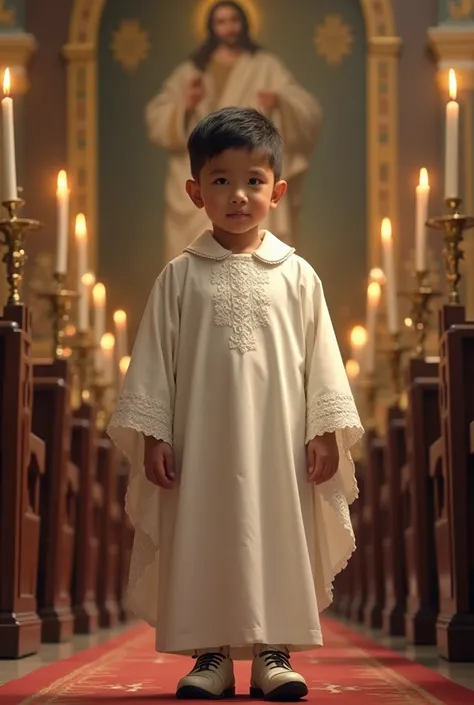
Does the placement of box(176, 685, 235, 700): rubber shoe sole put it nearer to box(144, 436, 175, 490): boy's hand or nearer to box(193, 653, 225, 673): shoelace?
box(193, 653, 225, 673): shoelace

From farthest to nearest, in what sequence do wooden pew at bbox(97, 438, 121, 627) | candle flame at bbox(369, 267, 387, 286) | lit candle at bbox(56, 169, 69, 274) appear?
candle flame at bbox(369, 267, 387, 286), wooden pew at bbox(97, 438, 121, 627), lit candle at bbox(56, 169, 69, 274)

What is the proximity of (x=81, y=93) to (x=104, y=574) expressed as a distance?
259 inches

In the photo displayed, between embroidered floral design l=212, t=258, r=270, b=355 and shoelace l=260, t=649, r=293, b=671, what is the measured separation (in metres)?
0.71

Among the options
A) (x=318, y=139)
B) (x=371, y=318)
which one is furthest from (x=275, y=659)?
(x=318, y=139)

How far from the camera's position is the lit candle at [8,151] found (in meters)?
5.20

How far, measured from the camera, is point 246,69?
13891mm

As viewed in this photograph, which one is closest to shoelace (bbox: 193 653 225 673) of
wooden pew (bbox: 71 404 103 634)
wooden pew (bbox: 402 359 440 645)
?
wooden pew (bbox: 402 359 440 645)

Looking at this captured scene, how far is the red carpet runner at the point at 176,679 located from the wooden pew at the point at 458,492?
21 cm

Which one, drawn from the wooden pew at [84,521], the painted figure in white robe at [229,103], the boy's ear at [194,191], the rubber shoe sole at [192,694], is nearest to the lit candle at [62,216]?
the wooden pew at [84,521]

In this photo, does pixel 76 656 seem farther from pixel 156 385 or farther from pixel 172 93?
pixel 172 93

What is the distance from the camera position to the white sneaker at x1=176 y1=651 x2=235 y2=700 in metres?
3.07

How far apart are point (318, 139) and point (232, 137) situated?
10693mm

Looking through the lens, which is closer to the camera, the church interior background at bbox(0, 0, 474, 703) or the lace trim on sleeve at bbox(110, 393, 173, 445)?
the lace trim on sleeve at bbox(110, 393, 173, 445)

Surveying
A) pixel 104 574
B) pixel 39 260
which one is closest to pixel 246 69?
pixel 39 260
